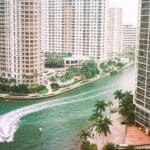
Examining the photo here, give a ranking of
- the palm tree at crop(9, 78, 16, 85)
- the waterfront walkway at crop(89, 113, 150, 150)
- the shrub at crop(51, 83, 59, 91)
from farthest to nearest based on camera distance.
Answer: the shrub at crop(51, 83, 59, 91) < the palm tree at crop(9, 78, 16, 85) < the waterfront walkway at crop(89, 113, 150, 150)

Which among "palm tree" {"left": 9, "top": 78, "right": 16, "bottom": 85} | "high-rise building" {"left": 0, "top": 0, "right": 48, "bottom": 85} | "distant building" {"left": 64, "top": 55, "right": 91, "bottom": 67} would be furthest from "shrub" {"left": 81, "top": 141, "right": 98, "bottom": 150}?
"distant building" {"left": 64, "top": 55, "right": 91, "bottom": 67}

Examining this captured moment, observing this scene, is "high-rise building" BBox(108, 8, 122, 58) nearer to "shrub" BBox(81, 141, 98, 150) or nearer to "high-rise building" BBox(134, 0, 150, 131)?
"high-rise building" BBox(134, 0, 150, 131)

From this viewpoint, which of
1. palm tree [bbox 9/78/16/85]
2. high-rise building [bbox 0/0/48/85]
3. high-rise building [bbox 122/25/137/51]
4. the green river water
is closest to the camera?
the green river water

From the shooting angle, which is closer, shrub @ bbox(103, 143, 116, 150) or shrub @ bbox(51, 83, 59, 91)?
shrub @ bbox(103, 143, 116, 150)

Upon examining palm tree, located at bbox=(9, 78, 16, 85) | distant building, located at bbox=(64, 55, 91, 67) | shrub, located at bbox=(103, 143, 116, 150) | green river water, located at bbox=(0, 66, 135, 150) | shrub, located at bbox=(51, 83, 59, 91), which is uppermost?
distant building, located at bbox=(64, 55, 91, 67)

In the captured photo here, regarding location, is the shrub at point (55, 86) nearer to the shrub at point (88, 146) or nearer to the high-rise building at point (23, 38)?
the high-rise building at point (23, 38)

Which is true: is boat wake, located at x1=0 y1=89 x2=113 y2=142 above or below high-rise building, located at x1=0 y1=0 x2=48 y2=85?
below

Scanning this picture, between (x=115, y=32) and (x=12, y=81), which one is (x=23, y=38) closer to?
(x=12, y=81)
